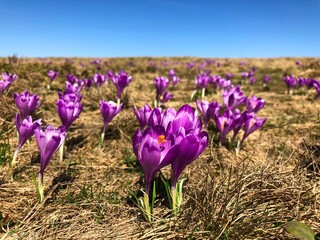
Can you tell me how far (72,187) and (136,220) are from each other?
3.03ft

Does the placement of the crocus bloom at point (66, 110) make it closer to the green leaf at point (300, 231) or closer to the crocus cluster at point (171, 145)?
the crocus cluster at point (171, 145)

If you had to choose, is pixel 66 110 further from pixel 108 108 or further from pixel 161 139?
pixel 161 139

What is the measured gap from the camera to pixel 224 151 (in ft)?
12.7

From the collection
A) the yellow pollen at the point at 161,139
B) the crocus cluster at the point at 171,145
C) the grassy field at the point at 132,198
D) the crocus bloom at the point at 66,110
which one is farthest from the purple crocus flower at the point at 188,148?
the crocus bloom at the point at 66,110

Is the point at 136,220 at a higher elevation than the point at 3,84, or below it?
below

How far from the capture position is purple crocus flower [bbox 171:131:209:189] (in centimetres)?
184

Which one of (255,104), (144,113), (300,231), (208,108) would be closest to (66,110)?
(144,113)

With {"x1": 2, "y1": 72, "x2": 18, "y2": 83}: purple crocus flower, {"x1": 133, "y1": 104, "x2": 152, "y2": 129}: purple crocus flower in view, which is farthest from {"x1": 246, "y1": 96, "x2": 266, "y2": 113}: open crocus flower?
{"x1": 2, "y1": 72, "x2": 18, "y2": 83}: purple crocus flower

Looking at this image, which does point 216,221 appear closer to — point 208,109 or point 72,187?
point 72,187

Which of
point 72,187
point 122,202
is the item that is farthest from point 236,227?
point 72,187

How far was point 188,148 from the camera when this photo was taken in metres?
1.87

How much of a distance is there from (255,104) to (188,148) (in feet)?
10.2

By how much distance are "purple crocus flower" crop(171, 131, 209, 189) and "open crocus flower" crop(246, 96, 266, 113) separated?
2.85m

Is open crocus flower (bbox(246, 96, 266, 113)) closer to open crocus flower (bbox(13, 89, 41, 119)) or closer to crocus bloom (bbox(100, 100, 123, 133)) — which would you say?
crocus bloom (bbox(100, 100, 123, 133))
